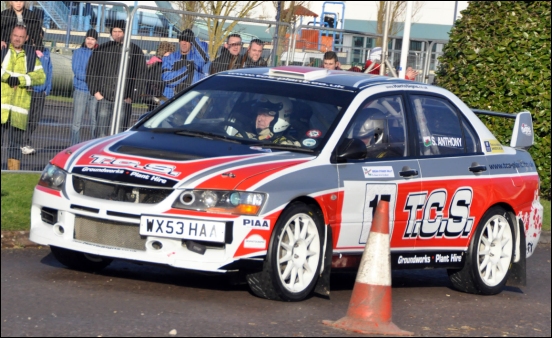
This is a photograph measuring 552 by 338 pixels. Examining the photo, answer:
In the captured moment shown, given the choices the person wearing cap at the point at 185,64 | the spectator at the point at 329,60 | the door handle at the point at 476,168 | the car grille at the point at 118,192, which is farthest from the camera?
the spectator at the point at 329,60

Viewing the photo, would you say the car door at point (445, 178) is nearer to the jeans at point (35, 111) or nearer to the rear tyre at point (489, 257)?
the rear tyre at point (489, 257)

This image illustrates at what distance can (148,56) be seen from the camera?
13.1m

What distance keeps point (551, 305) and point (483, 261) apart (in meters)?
0.74

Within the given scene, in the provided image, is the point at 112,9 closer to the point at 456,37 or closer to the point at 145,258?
the point at 456,37

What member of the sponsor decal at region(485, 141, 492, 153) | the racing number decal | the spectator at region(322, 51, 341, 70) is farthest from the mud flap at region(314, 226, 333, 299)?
the spectator at region(322, 51, 341, 70)

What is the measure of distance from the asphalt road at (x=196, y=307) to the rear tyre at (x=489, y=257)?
4.5 inches

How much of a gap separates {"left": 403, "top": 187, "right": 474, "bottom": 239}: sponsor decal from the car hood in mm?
1194

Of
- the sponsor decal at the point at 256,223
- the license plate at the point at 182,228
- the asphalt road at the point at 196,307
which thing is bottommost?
the asphalt road at the point at 196,307

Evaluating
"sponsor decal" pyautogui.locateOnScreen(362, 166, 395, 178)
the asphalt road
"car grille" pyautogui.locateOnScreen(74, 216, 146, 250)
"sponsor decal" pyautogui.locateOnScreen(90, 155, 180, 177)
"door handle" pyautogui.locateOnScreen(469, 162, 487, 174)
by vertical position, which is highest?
"door handle" pyautogui.locateOnScreen(469, 162, 487, 174)

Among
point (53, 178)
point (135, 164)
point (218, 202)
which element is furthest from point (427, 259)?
point (53, 178)

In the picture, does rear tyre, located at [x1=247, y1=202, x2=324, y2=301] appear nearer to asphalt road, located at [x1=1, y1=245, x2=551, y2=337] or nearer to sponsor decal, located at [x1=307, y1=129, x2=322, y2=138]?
asphalt road, located at [x1=1, y1=245, x2=551, y2=337]

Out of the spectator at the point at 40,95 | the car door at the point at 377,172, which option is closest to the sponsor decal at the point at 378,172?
the car door at the point at 377,172

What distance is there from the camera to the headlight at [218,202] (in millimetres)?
7250

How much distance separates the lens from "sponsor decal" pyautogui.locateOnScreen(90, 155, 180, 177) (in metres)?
7.39
